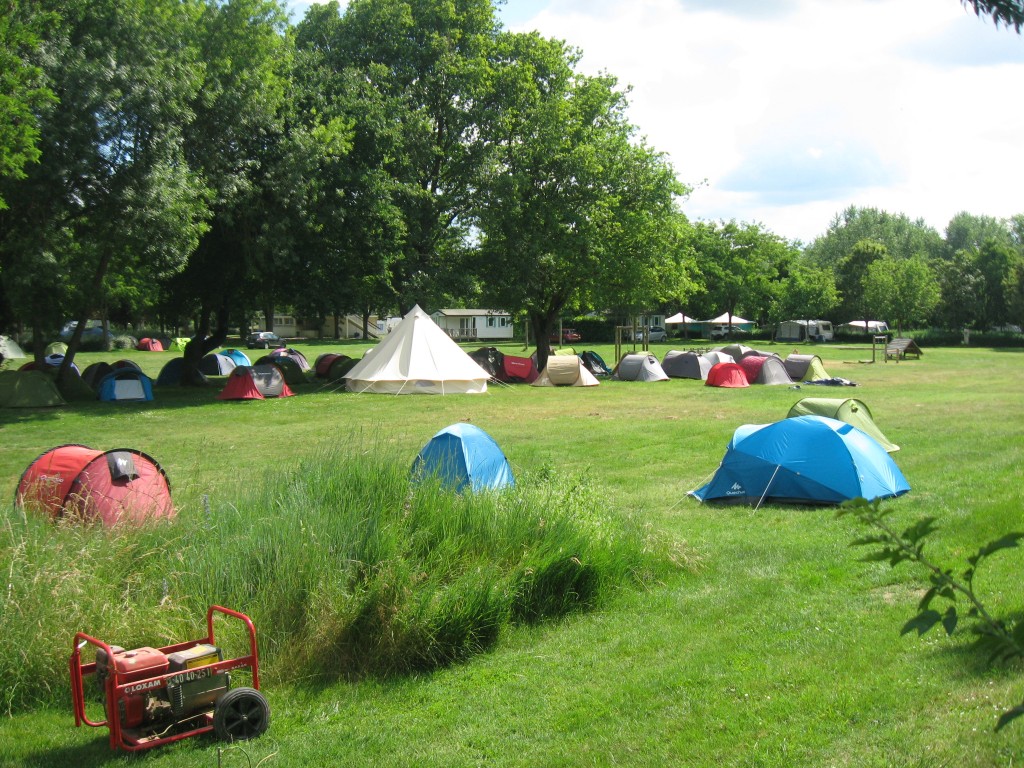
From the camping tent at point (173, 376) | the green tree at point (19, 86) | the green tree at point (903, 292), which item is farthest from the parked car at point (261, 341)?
the green tree at point (19, 86)

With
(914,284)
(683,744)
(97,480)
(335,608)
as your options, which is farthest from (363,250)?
(914,284)

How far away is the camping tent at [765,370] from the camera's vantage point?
90.9ft

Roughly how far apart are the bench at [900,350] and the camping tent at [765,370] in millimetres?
15141

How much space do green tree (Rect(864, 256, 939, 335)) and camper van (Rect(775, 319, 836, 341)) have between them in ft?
21.7

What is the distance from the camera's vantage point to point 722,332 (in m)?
72.1

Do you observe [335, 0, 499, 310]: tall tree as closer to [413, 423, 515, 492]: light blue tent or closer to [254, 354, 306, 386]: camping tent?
[254, 354, 306, 386]: camping tent

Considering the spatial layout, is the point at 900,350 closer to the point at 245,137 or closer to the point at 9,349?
the point at 245,137

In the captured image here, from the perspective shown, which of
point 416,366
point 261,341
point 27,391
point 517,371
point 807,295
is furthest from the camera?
Result: point 807,295

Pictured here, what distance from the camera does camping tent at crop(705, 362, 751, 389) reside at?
26750mm

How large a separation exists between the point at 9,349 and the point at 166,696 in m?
47.5

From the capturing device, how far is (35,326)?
2720cm

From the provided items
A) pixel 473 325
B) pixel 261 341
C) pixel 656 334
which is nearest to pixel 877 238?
pixel 656 334

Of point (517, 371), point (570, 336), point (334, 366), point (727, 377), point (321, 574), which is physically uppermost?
point (570, 336)

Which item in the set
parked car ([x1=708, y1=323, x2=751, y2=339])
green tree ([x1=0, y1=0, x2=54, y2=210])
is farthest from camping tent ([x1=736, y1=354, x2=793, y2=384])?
parked car ([x1=708, y1=323, x2=751, y2=339])
